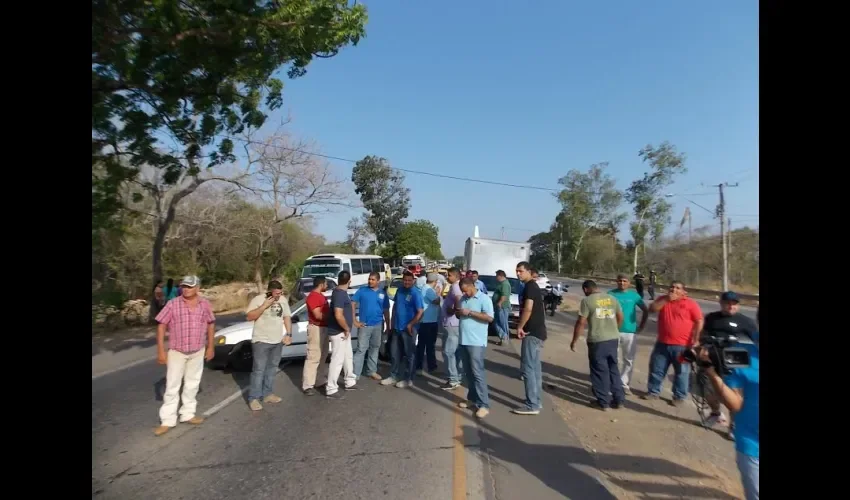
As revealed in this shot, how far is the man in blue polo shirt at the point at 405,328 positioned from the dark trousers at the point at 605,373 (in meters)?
2.66

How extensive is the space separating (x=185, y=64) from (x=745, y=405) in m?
7.16

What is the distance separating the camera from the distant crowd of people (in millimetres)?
5398

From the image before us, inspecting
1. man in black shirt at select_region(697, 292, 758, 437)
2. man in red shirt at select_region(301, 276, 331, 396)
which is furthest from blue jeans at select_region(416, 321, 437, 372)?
man in black shirt at select_region(697, 292, 758, 437)

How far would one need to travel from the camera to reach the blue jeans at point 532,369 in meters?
5.77

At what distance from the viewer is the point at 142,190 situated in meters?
8.00

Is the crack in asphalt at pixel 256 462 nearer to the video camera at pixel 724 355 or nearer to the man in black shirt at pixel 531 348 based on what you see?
the man in black shirt at pixel 531 348

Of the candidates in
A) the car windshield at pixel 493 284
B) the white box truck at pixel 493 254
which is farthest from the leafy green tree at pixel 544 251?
the car windshield at pixel 493 284

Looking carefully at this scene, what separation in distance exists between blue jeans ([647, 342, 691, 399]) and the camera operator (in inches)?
149
